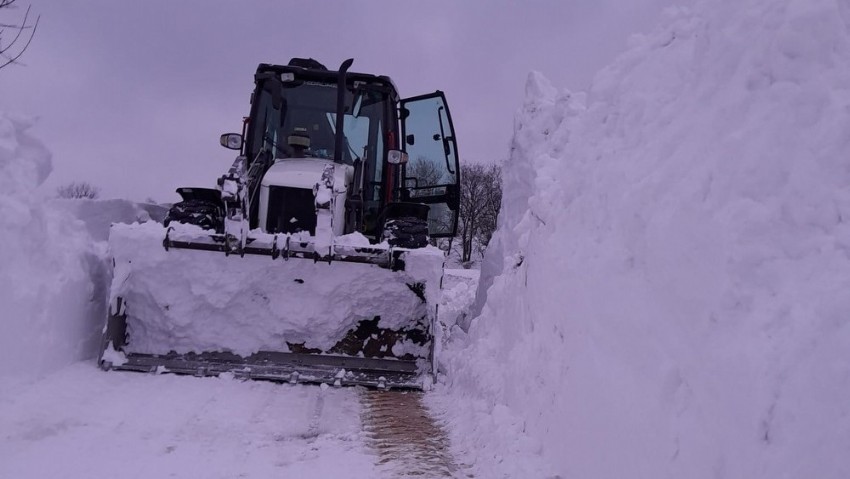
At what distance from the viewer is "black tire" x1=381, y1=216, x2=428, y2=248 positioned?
5977 millimetres

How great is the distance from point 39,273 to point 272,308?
1.78m

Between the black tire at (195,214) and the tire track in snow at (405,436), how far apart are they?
2348 millimetres

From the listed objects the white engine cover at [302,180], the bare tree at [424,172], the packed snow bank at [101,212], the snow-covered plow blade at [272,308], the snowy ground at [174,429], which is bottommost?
the snowy ground at [174,429]

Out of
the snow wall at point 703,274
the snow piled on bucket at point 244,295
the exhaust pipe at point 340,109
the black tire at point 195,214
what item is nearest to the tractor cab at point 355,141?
the exhaust pipe at point 340,109

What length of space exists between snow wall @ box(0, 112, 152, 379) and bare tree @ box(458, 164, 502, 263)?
31068 mm

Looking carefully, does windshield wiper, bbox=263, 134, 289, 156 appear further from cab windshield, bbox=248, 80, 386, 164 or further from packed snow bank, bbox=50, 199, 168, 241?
packed snow bank, bbox=50, 199, 168, 241

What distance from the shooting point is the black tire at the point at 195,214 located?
5.94 meters

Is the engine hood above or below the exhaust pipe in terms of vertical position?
below

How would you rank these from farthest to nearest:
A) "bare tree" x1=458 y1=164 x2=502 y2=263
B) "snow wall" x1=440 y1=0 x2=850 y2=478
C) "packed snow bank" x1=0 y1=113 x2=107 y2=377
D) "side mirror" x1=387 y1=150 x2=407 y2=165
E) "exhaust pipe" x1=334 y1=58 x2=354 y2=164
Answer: "bare tree" x1=458 y1=164 x2=502 y2=263 → "side mirror" x1=387 y1=150 x2=407 y2=165 → "exhaust pipe" x1=334 y1=58 x2=354 y2=164 → "packed snow bank" x1=0 y1=113 x2=107 y2=377 → "snow wall" x1=440 y1=0 x2=850 y2=478

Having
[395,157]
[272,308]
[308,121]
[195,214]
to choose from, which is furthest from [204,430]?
[308,121]

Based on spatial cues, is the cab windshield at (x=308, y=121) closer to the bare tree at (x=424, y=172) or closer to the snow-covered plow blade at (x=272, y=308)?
the bare tree at (x=424, y=172)

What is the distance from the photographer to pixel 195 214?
19.7 feet

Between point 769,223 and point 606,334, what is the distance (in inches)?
38.1

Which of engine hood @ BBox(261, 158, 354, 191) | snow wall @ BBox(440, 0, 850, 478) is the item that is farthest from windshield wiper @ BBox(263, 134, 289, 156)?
snow wall @ BBox(440, 0, 850, 478)
